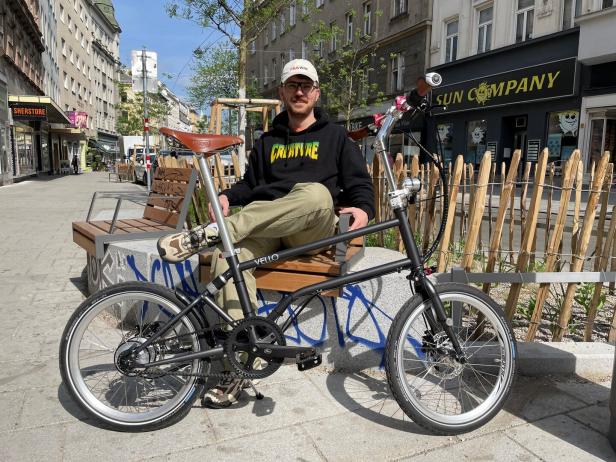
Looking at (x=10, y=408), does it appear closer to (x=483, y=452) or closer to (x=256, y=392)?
(x=256, y=392)

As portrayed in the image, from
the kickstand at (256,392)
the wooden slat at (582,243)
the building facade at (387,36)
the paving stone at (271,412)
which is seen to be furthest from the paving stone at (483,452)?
the building facade at (387,36)

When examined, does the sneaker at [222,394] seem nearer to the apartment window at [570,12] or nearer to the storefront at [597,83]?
the storefront at [597,83]

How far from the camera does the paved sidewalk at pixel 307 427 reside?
90.1 inches

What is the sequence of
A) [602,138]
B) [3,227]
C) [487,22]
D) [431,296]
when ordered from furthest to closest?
[487,22], [602,138], [3,227], [431,296]

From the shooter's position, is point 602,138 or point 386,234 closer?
point 386,234

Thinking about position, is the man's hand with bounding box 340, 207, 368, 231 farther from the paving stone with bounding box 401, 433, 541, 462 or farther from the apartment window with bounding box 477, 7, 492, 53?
the apartment window with bounding box 477, 7, 492, 53

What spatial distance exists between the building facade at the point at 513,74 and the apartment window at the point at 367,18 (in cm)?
576

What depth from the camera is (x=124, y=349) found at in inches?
99.1

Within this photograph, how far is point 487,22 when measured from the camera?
20.2 meters

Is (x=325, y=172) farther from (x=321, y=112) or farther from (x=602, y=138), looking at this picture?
(x=602, y=138)

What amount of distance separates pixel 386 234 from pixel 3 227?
24.2 feet

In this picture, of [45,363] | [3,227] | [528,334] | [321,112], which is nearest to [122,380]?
[45,363]

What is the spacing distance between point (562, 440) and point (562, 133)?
56.7ft

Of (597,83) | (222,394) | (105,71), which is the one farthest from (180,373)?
(105,71)
